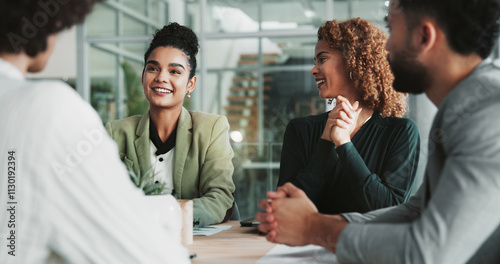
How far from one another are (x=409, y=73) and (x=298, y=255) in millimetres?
588

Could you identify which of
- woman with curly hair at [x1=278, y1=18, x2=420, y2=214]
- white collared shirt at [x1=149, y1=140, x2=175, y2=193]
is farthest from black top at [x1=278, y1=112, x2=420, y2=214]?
white collared shirt at [x1=149, y1=140, x2=175, y2=193]

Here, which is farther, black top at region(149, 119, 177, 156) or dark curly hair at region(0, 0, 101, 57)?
black top at region(149, 119, 177, 156)

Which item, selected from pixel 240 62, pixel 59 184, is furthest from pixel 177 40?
pixel 240 62

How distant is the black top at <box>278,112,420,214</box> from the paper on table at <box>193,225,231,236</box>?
394mm

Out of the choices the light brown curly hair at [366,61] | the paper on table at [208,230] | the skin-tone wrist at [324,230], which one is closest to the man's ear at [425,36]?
the skin-tone wrist at [324,230]

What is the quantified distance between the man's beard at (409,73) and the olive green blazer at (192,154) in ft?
3.87

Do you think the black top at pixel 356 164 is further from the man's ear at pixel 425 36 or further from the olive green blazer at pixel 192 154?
the man's ear at pixel 425 36

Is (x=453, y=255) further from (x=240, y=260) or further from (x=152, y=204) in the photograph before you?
(x=152, y=204)

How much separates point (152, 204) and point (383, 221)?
2.19 ft

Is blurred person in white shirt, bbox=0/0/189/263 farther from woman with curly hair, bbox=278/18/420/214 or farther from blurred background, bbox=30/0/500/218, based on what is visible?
blurred background, bbox=30/0/500/218

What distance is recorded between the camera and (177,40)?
106 inches

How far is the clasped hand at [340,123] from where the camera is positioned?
A: 204cm

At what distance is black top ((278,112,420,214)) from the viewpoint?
1995mm

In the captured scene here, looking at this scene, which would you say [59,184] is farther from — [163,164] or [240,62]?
[240,62]
